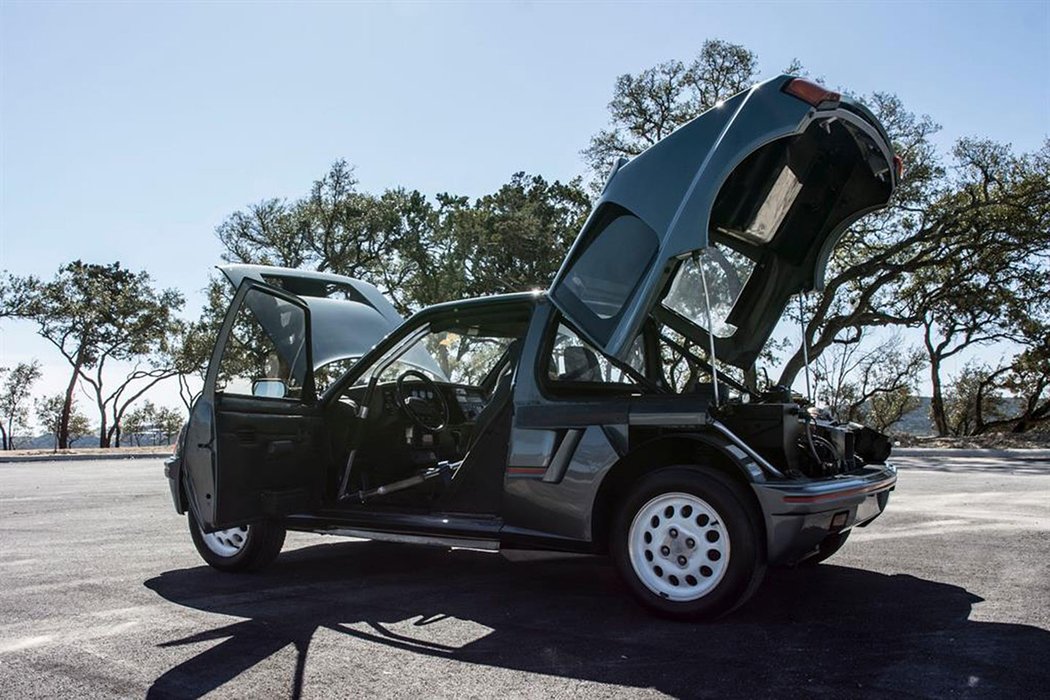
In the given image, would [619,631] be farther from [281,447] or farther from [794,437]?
[281,447]

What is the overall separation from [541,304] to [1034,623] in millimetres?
2940

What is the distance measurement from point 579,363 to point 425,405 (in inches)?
55.0

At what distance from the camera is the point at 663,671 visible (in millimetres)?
3350

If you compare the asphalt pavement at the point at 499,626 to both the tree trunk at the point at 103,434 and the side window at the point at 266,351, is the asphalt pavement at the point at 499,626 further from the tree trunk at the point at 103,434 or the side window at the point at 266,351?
the tree trunk at the point at 103,434

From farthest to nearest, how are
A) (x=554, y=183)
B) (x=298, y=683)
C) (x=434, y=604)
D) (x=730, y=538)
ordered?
(x=554, y=183) → (x=434, y=604) → (x=730, y=538) → (x=298, y=683)

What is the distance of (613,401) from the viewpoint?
4.40m

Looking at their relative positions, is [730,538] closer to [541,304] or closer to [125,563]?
[541,304]

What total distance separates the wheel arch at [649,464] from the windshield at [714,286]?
662mm

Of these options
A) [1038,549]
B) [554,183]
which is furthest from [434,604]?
[554,183]

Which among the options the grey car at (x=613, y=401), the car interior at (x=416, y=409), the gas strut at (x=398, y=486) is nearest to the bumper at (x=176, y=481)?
the grey car at (x=613, y=401)

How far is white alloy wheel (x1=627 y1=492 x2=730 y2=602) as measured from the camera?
399 cm

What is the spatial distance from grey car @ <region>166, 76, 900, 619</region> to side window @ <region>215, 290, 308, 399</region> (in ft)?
0.07

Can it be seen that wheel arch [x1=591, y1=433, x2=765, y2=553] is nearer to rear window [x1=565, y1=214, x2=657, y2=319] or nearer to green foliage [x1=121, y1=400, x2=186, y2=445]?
rear window [x1=565, y1=214, x2=657, y2=319]

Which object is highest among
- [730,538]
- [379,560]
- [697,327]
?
[697,327]
